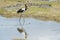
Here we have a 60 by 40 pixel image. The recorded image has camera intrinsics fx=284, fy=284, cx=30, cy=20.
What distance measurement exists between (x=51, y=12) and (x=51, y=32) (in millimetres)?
9774

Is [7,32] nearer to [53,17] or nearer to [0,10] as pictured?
[53,17]

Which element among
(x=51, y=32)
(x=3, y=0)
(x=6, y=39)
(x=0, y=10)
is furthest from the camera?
(x=3, y=0)

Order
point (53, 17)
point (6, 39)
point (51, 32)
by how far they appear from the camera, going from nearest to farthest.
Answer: point (6, 39) < point (51, 32) < point (53, 17)

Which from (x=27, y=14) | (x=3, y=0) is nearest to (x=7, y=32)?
(x=27, y=14)

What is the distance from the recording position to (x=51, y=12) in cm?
2642

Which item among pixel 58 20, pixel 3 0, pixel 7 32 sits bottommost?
pixel 3 0

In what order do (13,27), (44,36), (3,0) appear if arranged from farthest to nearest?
1. (3,0)
2. (13,27)
3. (44,36)

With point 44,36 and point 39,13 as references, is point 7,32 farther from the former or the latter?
point 39,13

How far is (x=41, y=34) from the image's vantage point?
1596cm

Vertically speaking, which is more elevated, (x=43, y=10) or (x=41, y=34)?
(x=41, y=34)

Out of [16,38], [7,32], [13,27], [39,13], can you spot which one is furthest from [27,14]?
[16,38]

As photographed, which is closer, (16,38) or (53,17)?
(16,38)

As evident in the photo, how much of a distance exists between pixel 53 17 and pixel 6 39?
33.3ft

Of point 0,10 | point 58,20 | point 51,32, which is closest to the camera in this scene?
point 51,32
